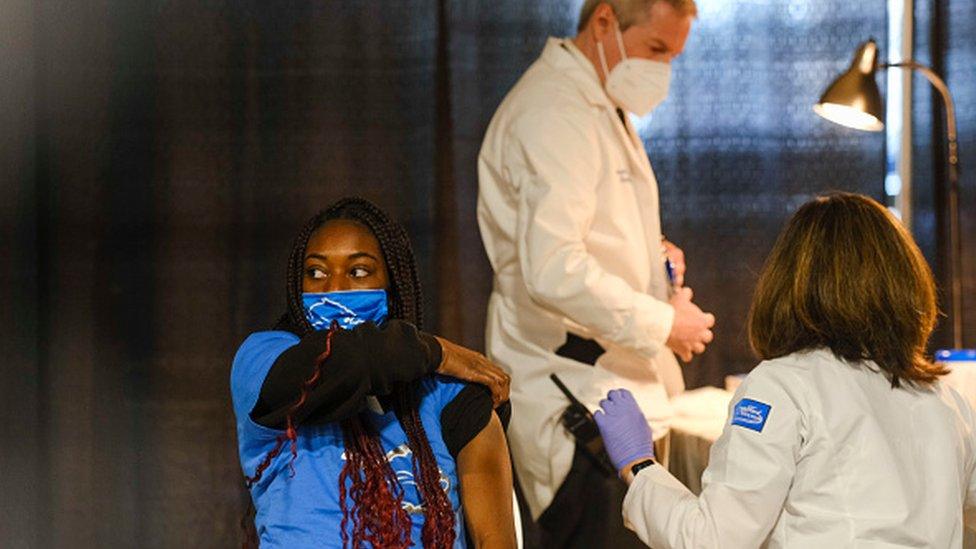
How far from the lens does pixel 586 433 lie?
3211 millimetres

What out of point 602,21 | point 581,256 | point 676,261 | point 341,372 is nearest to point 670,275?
point 676,261

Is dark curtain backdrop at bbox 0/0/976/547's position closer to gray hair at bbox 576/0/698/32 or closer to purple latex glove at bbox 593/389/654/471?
gray hair at bbox 576/0/698/32

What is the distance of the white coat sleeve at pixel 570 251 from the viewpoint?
312cm

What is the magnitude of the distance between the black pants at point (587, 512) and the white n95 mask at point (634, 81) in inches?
32.2

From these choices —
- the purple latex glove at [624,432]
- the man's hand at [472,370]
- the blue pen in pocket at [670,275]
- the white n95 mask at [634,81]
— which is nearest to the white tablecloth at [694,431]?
the blue pen in pocket at [670,275]

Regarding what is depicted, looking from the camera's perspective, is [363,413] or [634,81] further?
[634,81]

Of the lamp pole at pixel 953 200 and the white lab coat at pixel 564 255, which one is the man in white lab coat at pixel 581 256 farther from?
the lamp pole at pixel 953 200

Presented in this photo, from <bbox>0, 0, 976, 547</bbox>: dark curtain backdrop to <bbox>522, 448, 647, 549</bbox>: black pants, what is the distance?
82 cm

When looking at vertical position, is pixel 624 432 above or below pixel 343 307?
below

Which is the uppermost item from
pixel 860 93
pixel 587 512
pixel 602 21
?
pixel 602 21

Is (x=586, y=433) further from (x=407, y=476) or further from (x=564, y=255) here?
(x=407, y=476)

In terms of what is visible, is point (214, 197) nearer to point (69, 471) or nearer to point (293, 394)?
point (69, 471)

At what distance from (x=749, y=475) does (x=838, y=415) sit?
14cm

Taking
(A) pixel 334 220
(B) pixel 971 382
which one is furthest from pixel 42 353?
(B) pixel 971 382
